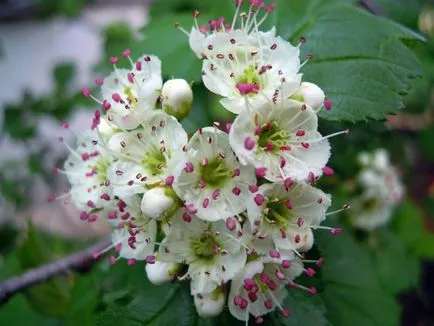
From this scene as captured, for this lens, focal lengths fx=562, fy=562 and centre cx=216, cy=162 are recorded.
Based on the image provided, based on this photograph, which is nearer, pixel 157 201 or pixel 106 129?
pixel 157 201

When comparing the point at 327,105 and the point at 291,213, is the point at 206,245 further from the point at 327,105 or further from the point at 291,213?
the point at 327,105

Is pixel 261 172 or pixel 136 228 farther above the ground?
pixel 261 172

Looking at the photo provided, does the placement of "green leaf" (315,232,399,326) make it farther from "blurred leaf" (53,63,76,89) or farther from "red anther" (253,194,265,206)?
"blurred leaf" (53,63,76,89)

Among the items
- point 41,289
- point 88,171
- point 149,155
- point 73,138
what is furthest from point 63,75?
point 149,155

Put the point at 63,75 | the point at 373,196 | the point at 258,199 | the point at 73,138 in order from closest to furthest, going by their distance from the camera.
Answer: the point at 258,199, the point at 373,196, the point at 63,75, the point at 73,138

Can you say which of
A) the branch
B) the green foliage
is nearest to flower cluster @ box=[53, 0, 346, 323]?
the green foliage

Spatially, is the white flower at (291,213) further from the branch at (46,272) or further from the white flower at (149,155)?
the branch at (46,272)

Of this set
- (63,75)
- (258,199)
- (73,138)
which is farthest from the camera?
(73,138)
